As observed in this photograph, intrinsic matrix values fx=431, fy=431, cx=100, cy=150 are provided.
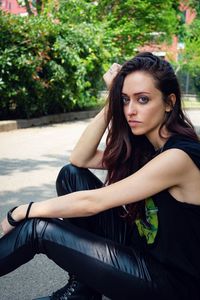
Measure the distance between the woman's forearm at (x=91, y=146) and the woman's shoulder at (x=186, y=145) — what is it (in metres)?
0.70

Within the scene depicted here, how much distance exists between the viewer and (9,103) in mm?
9508

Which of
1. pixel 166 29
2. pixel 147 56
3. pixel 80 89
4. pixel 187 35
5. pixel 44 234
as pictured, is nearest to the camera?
pixel 44 234

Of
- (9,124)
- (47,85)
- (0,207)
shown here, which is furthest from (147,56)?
(47,85)

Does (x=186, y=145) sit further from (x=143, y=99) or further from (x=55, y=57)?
(x=55, y=57)

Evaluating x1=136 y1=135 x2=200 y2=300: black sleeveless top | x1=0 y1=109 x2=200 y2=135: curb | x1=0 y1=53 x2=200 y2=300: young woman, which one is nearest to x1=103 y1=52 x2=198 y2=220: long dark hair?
x1=0 y1=53 x2=200 y2=300: young woman

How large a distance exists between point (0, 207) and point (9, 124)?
17.1 ft

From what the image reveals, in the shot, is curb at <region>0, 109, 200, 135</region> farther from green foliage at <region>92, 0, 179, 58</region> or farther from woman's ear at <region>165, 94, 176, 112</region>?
woman's ear at <region>165, 94, 176, 112</region>

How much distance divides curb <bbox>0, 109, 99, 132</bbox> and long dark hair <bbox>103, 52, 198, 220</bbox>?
6.88 metres

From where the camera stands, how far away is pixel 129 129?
2.09m

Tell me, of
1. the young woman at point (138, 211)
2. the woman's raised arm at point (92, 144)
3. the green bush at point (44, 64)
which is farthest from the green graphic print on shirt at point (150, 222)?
the green bush at point (44, 64)

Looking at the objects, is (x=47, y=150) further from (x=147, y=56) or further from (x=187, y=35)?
(x=187, y=35)

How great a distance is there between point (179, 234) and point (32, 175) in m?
3.80

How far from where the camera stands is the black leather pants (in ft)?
5.83

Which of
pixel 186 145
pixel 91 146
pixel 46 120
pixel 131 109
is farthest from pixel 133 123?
pixel 46 120
